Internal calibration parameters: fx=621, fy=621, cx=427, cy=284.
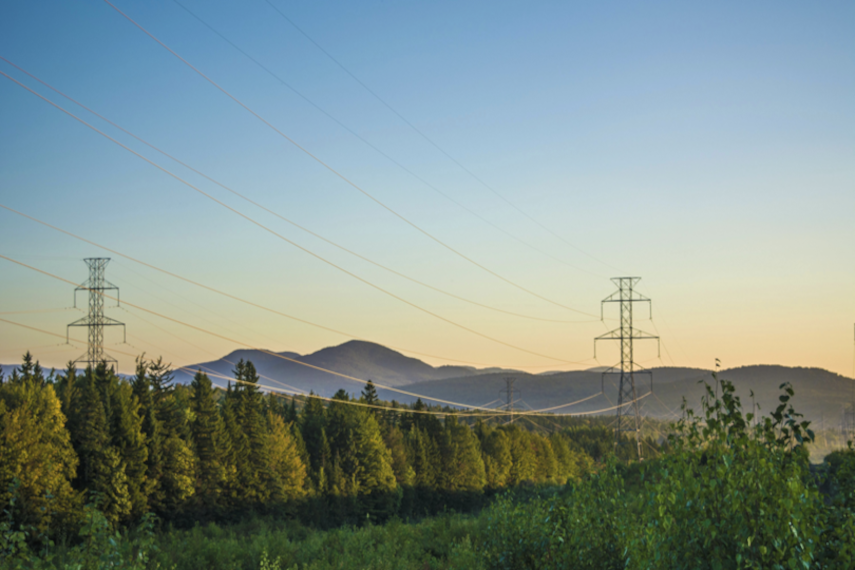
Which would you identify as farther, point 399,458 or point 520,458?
point 520,458

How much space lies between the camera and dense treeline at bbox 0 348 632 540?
45.3 m

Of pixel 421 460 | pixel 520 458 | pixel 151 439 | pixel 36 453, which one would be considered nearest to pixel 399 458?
pixel 421 460

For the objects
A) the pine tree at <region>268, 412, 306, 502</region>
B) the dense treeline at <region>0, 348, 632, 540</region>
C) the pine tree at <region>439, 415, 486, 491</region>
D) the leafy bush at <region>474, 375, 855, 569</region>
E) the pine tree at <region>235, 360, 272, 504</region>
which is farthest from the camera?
the pine tree at <region>439, 415, 486, 491</region>

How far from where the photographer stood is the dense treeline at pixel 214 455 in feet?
149

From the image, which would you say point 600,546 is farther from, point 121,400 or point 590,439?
point 590,439

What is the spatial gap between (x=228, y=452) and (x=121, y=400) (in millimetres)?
13930

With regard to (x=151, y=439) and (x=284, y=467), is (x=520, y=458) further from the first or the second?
(x=151, y=439)

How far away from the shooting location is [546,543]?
11289mm

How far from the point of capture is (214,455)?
200 feet

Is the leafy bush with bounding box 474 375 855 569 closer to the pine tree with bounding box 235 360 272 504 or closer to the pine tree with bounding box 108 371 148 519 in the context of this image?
the pine tree with bounding box 108 371 148 519

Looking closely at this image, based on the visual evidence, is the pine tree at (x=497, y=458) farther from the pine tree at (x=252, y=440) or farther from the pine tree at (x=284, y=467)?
the pine tree at (x=252, y=440)

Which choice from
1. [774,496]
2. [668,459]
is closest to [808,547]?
[774,496]

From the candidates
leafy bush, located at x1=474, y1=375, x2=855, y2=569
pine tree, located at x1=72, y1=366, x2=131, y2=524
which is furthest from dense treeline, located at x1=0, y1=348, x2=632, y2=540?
leafy bush, located at x1=474, y1=375, x2=855, y2=569

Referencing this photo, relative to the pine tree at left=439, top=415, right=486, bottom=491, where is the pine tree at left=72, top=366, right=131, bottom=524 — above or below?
above
